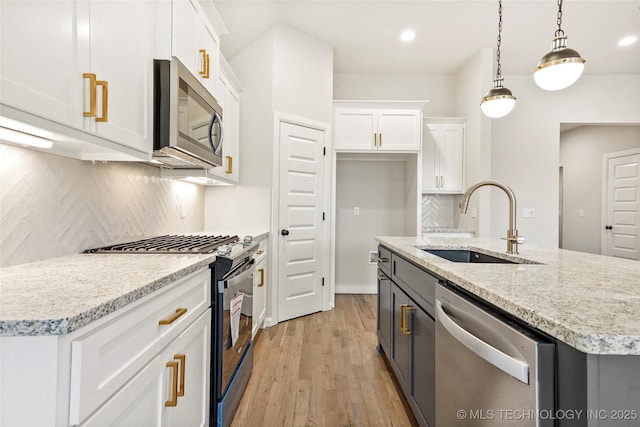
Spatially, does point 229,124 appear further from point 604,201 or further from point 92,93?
point 604,201

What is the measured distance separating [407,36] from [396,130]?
1.01 metres

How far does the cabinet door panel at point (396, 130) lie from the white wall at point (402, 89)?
27.2 inches

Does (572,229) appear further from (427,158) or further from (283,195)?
(283,195)

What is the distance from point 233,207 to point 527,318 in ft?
9.71

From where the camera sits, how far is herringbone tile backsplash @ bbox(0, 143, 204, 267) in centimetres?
122

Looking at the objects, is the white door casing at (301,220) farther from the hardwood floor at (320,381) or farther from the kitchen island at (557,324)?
the kitchen island at (557,324)

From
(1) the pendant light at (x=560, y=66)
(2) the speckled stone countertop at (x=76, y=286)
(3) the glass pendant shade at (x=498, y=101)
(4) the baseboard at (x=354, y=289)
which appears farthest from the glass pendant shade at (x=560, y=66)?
(4) the baseboard at (x=354, y=289)

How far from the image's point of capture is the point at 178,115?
1.64 m

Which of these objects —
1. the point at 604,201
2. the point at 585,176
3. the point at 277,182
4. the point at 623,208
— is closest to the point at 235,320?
the point at 277,182

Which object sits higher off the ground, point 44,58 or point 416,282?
point 44,58

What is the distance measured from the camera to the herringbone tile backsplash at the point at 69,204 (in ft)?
4.01

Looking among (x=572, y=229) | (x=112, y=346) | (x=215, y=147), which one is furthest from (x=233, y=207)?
(x=572, y=229)

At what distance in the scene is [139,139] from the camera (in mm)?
1466

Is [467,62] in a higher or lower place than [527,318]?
higher
